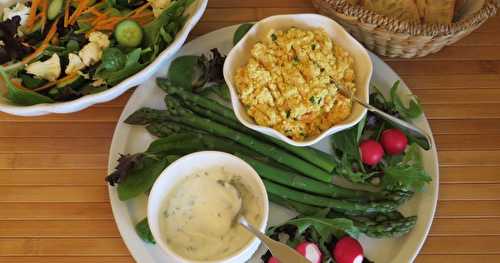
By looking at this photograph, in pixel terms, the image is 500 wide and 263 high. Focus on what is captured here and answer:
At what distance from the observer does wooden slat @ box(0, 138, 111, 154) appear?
6.45 ft

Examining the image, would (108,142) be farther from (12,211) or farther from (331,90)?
(331,90)

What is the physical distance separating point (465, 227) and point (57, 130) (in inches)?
60.2

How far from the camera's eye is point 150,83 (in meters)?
2.00

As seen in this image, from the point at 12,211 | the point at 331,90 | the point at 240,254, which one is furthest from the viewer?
the point at 12,211

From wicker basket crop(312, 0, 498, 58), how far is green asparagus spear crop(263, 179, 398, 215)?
0.58 metres

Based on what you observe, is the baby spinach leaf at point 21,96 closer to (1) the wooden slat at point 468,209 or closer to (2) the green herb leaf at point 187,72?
(2) the green herb leaf at point 187,72

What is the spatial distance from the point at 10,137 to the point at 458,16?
1.78m

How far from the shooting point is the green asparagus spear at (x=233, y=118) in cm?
179

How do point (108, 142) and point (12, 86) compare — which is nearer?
point (12, 86)

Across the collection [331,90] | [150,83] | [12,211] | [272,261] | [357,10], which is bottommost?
[12,211]

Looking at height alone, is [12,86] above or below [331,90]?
below

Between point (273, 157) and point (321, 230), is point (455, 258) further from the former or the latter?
point (273, 157)

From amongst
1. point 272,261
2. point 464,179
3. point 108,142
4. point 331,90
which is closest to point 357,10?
point 331,90

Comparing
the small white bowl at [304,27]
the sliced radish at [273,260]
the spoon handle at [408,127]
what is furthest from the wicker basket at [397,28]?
the sliced radish at [273,260]
